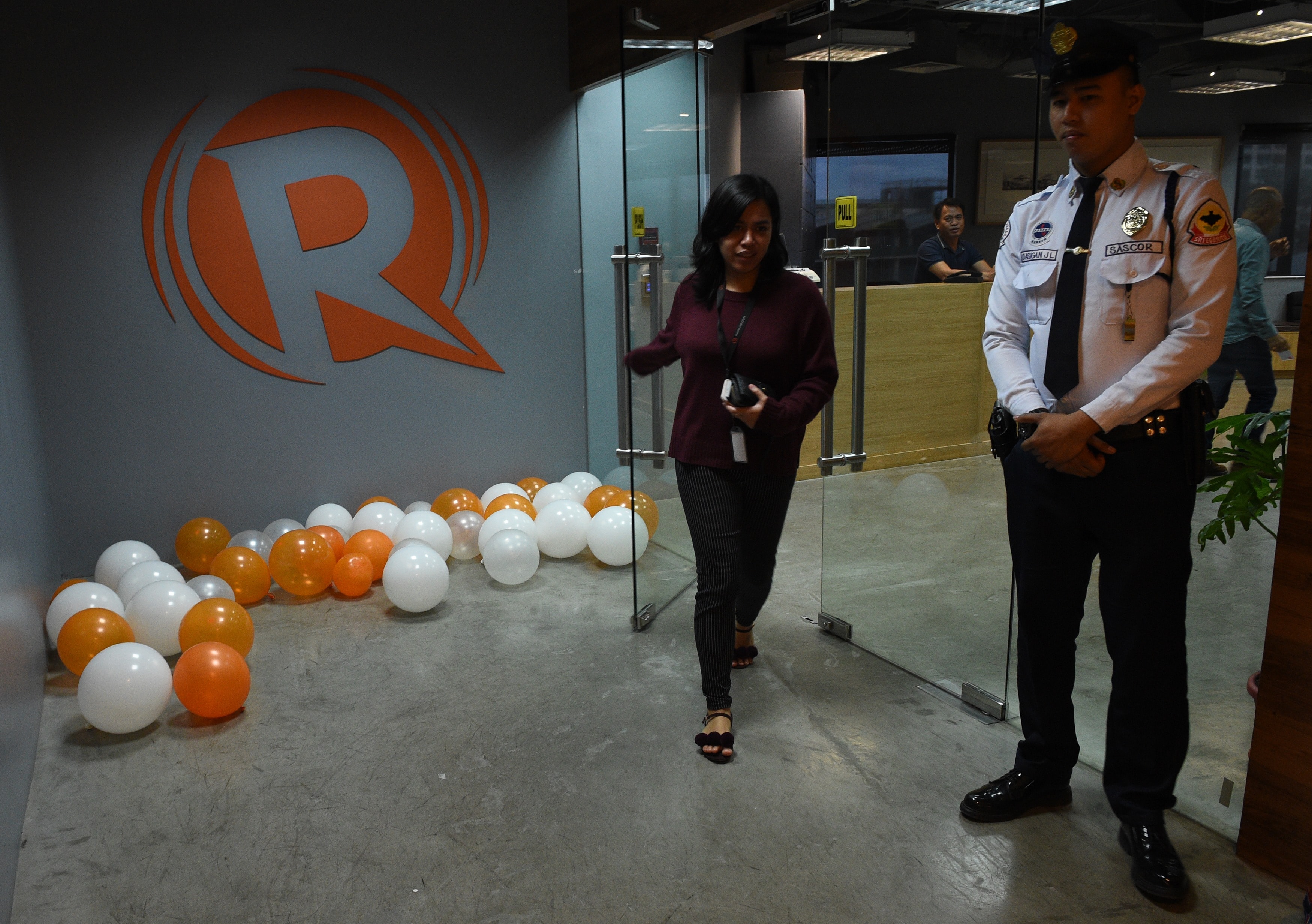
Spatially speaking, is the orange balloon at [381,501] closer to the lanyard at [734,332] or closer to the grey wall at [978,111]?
the lanyard at [734,332]

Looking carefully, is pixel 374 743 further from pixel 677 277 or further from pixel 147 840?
pixel 677 277

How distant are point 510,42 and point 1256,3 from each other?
372 cm

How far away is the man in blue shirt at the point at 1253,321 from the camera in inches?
79.2

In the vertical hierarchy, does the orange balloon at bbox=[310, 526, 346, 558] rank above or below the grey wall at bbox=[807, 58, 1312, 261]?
below

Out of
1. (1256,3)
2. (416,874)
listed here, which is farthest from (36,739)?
(1256,3)

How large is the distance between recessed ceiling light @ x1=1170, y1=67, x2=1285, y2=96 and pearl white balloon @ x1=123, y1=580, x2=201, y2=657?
10.7ft

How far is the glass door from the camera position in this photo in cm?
340

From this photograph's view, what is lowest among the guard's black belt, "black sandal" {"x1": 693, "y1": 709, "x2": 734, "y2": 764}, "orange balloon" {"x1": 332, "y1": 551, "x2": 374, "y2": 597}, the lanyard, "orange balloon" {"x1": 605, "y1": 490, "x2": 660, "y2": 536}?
"black sandal" {"x1": 693, "y1": 709, "x2": 734, "y2": 764}

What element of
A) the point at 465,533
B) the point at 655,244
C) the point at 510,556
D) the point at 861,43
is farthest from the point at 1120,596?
the point at 465,533

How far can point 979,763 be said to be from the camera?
8.46ft

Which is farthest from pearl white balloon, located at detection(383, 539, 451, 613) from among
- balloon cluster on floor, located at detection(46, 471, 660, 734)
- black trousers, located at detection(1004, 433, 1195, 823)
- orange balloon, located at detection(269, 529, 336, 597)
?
black trousers, located at detection(1004, 433, 1195, 823)

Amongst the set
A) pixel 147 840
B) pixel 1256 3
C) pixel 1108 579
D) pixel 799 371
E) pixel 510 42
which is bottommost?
pixel 147 840

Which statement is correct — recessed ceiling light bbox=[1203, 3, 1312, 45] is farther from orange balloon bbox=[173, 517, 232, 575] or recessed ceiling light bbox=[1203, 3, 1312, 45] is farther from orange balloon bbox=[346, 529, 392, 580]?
orange balloon bbox=[173, 517, 232, 575]

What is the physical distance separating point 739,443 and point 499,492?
7.65 ft
